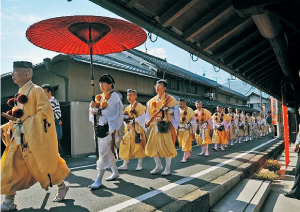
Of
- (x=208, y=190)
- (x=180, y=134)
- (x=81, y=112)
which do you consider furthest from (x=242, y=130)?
(x=208, y=190)

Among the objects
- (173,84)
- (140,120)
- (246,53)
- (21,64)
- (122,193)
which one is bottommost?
(122,193)

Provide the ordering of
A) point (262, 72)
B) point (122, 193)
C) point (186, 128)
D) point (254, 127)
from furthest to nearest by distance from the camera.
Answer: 1. point (254, 127)
2. point (262, 72)
3. point (186, 128)
4. point (122, 193)

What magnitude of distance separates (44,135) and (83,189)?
1.51m

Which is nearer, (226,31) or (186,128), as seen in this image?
(226,31)

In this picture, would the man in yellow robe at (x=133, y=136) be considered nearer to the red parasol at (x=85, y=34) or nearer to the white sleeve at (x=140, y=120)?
the white sleeve at (x=140, y=120)

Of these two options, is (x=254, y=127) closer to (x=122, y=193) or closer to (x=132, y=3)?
(x=122, y=193)

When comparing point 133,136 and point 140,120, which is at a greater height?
point 140,120

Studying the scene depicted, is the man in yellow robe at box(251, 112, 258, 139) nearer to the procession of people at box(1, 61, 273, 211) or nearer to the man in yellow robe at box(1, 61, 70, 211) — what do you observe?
the procession of people at box(1, 61, 273, 211)

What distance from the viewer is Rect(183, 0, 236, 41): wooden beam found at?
13.9 feet

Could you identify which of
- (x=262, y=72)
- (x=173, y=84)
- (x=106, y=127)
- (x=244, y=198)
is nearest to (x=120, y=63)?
(x=173, y=84)

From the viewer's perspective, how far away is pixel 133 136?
267 inches

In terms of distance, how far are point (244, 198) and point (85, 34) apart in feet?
13.9

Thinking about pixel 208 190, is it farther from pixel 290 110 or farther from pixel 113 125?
pixel 290 110

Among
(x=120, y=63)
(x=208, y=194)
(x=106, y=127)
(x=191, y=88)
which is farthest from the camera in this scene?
(x=191, y=88)
